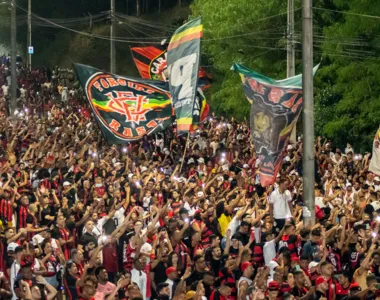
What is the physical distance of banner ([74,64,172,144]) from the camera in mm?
23297

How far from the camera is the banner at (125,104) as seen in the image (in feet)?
76.4

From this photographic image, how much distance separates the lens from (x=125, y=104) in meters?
23.7

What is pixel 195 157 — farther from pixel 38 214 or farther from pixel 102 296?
pixel 102 296

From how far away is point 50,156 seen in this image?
26672 mm

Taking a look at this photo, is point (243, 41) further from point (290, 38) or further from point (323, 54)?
point (290, 38)

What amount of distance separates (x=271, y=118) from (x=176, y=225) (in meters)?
3.45

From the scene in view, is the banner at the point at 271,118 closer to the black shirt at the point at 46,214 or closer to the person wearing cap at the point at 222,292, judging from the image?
the black shirt at the point at 46,214

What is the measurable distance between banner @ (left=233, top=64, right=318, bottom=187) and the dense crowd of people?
507 mm

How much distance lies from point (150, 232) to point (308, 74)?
4.56 metres

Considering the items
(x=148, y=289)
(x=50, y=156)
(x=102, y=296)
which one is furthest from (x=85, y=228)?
(x=50, y=156)

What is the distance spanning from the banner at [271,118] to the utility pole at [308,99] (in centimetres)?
46

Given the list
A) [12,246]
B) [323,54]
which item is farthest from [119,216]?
[323,54]

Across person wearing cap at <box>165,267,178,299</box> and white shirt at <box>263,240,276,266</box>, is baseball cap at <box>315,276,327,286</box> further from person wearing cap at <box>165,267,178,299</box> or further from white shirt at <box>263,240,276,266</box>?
white shirt at <box>263,240,276,266</box>

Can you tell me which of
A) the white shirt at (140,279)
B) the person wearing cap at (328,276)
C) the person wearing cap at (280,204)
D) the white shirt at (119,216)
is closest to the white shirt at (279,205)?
the person wearing cap at (280,204)
